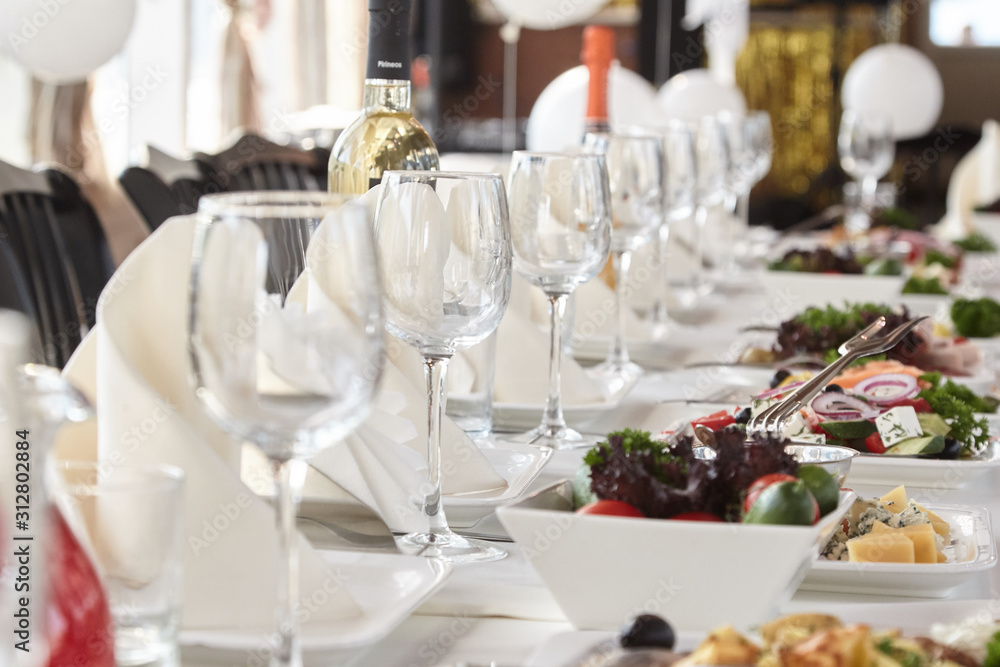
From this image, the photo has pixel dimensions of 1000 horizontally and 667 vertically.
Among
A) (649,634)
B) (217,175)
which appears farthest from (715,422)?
(217,175)

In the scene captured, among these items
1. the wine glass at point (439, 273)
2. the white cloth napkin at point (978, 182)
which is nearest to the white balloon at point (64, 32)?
the wine glass at point (439, 273)

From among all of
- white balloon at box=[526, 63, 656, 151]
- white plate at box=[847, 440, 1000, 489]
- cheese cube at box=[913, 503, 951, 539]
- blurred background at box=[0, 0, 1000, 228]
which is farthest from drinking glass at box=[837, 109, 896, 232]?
cheese cube at box=[913, 503, 951, 539]

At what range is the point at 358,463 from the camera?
103 centimetres

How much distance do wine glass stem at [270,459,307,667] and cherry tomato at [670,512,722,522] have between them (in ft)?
1.03

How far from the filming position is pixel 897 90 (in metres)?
5.75

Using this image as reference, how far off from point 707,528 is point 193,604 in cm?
33

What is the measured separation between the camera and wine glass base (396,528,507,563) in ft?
3.24

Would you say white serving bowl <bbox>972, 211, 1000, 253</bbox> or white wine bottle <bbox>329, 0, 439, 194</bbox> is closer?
white wine bottle <bbox>329, 0, 439, 194</bbox>

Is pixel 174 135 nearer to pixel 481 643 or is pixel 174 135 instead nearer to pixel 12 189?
pixel 12 189

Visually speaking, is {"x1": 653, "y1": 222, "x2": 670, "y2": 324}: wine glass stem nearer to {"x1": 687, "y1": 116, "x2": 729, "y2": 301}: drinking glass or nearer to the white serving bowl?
{"x1": 687, "y1": 116, "x2": 729, "y2": 301}: drinking glass

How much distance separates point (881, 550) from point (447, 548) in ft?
1.09

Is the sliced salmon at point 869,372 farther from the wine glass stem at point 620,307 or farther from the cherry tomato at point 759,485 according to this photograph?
the cherry tomato at point 759,485

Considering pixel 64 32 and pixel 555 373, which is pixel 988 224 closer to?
pixel 64 32

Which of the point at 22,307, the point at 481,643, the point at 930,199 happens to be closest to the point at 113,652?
the point at 481,643
